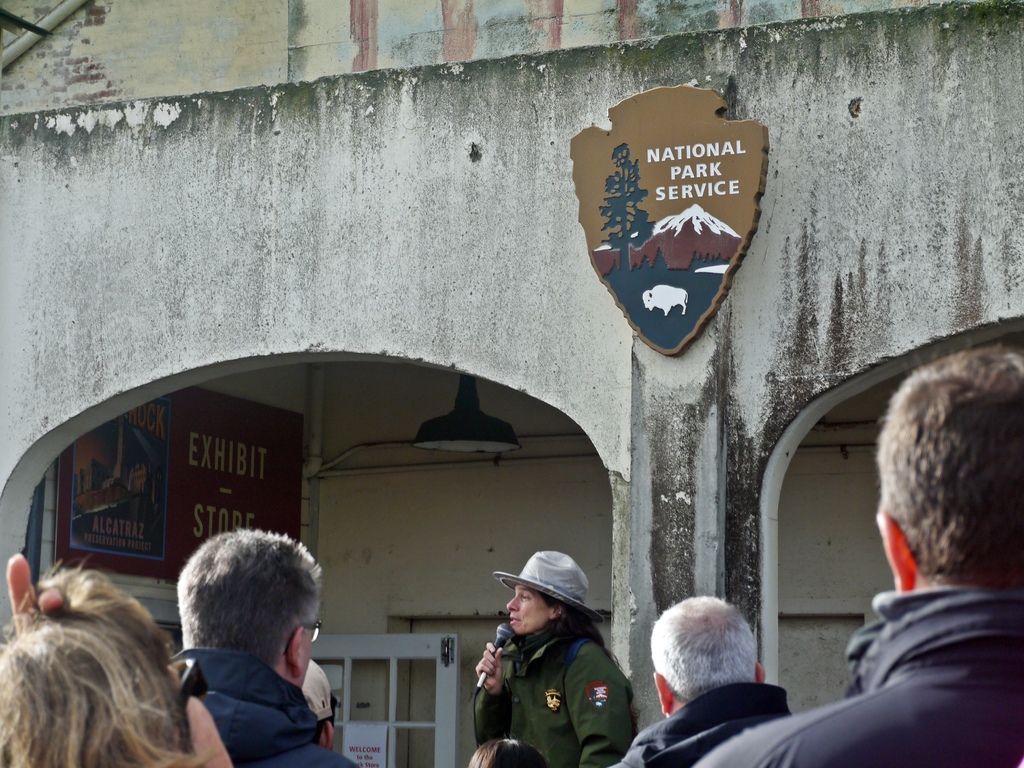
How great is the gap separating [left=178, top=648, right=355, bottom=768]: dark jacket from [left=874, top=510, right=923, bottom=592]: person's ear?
1123 mm

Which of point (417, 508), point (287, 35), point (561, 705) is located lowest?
point (561, 705)

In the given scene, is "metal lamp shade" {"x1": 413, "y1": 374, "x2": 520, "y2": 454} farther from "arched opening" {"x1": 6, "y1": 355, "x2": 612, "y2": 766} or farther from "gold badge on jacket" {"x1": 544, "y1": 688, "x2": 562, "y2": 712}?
"gold badge on jacket" {"x1": 544, "y1": 688, "x2": 562, "y2": 712}

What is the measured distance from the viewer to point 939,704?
4.66 ft

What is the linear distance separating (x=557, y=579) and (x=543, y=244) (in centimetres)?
135

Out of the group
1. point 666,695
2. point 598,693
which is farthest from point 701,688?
point 598,693

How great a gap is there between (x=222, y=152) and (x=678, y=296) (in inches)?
82.7

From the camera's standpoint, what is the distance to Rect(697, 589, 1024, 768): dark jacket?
4.63 feet

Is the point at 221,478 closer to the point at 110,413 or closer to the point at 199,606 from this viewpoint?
the point at 110,413

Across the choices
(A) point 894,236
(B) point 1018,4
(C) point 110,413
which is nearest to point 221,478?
(C) point 110,413

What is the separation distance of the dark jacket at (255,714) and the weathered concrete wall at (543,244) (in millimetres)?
2679

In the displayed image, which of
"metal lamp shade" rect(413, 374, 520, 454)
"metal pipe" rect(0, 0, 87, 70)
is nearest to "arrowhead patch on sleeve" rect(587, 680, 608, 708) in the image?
"metal lamp shade" rect(413, 374, 520, 454)

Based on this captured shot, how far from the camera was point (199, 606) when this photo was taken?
2.42 metres

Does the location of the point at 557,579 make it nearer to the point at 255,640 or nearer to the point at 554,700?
the point at 554,700

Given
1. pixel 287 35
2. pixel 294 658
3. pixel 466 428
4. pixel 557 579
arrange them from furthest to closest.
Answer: pixel 287 35 < pixel 466 428 < pixel 557 579 < pixel 294 658
